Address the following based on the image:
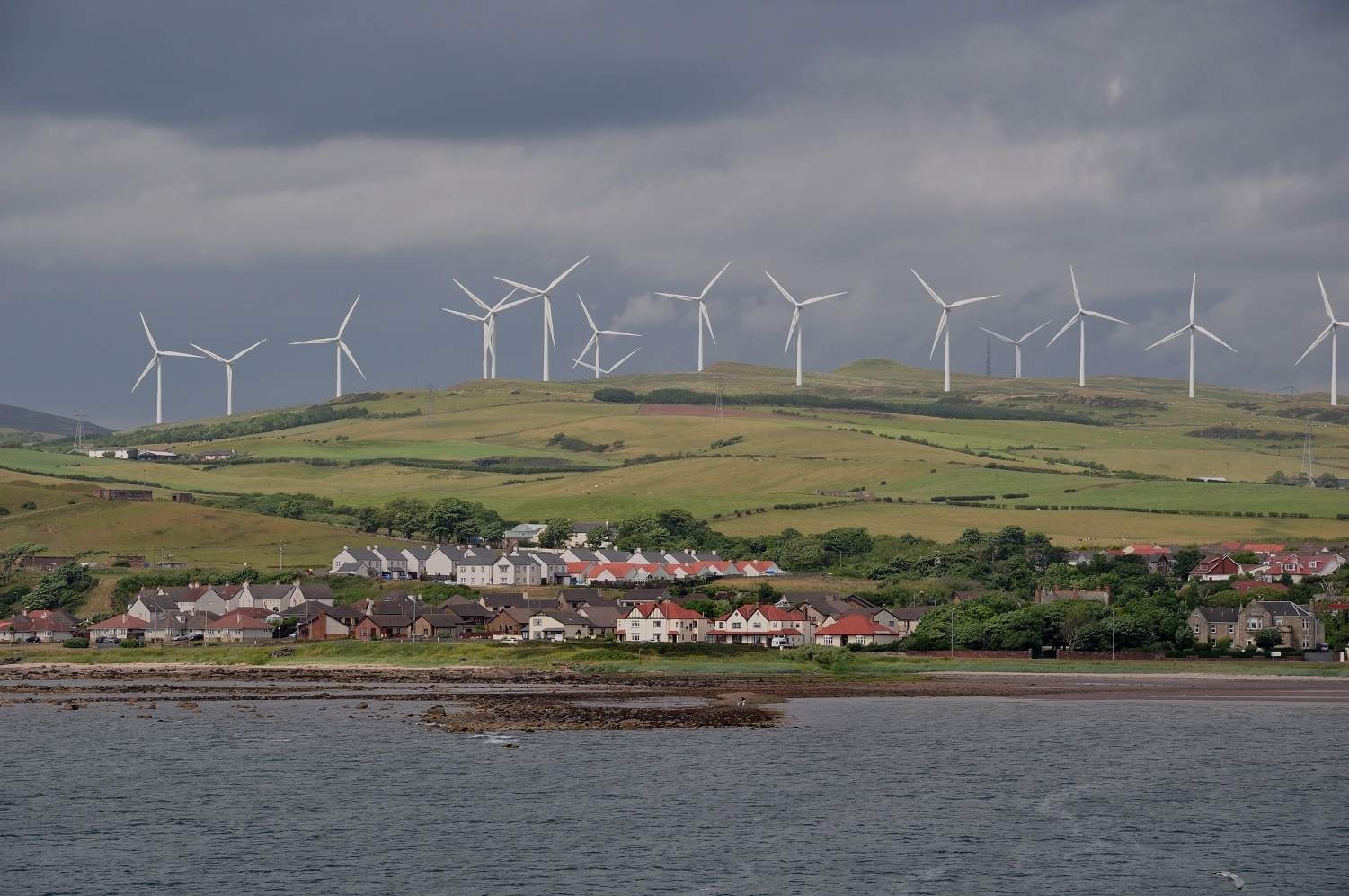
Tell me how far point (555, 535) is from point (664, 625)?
157 feet

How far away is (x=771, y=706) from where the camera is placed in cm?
7612

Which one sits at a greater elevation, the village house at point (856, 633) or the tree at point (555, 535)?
the tree at point (555, 535)

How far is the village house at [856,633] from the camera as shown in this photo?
114m

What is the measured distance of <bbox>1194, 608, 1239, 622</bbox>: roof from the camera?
112 meters

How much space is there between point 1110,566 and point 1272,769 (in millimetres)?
77119

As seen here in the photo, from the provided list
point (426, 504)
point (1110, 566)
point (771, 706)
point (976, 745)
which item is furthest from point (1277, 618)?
point (426, 504)

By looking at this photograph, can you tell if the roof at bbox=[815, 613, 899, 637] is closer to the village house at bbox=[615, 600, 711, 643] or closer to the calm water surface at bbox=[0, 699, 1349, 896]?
the village house at bbox=[615, 600, 711, 643]

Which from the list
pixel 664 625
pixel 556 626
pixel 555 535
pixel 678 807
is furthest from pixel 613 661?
pixel 555 535

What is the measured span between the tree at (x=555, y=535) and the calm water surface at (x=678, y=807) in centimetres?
9630

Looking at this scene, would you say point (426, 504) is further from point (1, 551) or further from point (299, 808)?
point (299, 808)

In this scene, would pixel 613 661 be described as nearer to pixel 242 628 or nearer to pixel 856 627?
pixel 856 627

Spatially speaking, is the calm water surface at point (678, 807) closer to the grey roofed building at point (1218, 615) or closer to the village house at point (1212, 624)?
the village house at point (1212, 624)

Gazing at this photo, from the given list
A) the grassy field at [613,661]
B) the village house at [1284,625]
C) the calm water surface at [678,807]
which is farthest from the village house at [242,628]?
the village house at [1284,625]

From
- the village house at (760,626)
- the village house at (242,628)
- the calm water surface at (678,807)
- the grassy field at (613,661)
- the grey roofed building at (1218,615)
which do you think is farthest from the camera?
the village house at (242,628)
